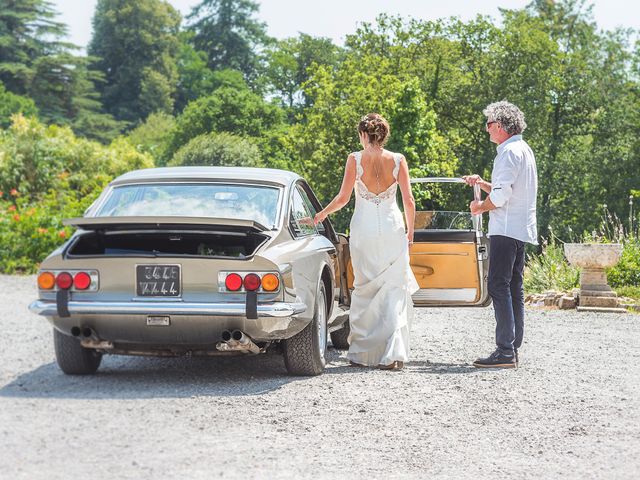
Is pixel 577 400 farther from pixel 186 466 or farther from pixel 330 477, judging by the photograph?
pixel 186 466

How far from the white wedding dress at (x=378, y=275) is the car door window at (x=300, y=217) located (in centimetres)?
41

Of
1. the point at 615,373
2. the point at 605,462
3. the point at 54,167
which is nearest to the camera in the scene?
the point at 605,462

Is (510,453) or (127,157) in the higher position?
(127,157)

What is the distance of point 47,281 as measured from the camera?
21.0 ft

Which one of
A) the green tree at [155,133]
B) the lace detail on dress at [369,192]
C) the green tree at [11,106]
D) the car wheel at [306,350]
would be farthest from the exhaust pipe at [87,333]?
the green tree at [155,133]

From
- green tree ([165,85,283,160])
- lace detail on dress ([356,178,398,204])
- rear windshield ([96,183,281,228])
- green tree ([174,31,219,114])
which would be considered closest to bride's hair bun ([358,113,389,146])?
lace detail on dress ([356,178,398,204])

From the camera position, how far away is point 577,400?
6.36 m

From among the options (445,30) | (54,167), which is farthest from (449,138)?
(54,167)

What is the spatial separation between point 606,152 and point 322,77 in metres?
14.6

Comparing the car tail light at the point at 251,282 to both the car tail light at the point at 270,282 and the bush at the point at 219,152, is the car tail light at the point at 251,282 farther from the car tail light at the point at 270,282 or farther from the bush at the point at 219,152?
the bush at the point at 219,152

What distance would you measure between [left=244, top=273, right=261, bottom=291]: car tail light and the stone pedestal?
815cm

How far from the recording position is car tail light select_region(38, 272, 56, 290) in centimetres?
638

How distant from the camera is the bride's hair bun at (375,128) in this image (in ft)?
25.2

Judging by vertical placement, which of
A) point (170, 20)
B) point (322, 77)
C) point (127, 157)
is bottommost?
point (127, 157)
